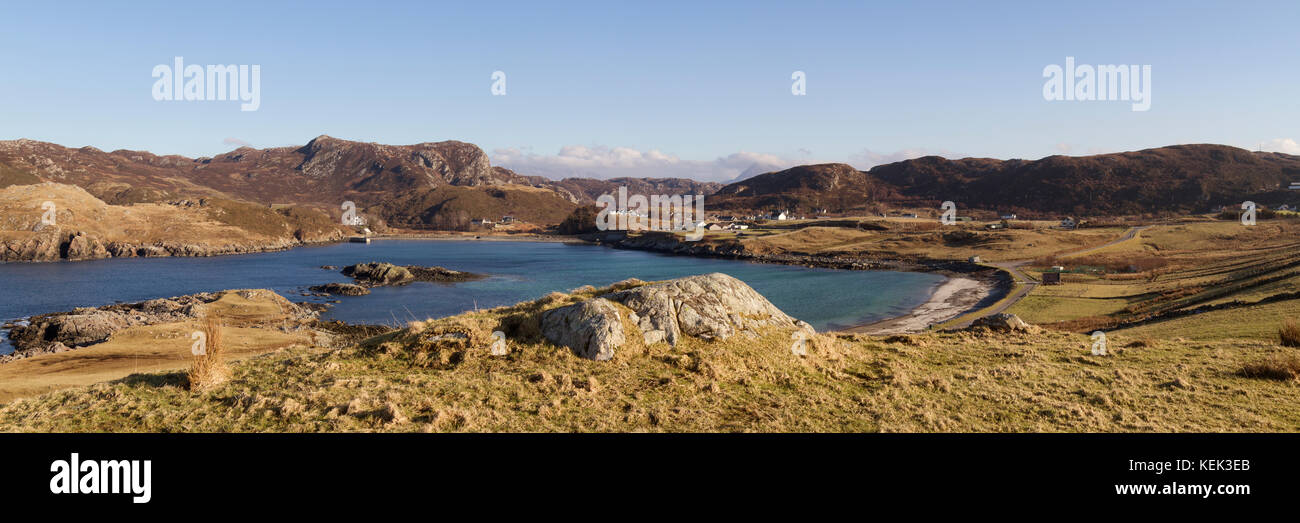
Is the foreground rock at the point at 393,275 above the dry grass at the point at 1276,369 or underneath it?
underneath

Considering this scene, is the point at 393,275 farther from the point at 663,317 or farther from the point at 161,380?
the point at 663,317

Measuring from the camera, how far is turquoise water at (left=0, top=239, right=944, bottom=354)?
190ft

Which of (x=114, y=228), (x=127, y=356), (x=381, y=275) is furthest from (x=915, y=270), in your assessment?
(x=114, y=228)

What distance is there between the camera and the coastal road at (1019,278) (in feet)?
156

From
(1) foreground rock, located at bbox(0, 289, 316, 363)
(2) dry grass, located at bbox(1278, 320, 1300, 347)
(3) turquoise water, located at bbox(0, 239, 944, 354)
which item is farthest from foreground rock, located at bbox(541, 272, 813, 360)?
(1) foreground rock, located at bbox(0, 289, 316, 363)

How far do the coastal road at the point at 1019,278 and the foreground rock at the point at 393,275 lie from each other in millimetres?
69426

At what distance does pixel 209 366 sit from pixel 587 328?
8054 millimetres

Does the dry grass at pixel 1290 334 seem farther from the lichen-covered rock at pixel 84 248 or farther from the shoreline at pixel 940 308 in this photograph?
the lichen-covered rock at pixel 84 248

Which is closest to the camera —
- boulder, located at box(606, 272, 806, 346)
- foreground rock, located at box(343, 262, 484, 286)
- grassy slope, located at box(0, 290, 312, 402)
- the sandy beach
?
boulder, located at box(606, 272, 806, 346)

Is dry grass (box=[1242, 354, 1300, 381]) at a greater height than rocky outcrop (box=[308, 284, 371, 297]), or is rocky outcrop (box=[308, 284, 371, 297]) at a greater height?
dry grass (box=[1242, 354, 1300, 381])

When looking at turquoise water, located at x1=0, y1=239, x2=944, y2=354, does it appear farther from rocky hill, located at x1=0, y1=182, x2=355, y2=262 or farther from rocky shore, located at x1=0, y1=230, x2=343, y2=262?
rocky hill, located at x1=0, y1=182, x2=355, y2=262

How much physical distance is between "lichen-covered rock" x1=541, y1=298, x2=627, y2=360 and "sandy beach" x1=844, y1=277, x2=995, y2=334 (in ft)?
108

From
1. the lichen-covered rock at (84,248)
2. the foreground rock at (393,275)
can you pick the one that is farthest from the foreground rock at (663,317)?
the lichen-covered rock at (84,248)

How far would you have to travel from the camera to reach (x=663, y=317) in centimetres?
1565
